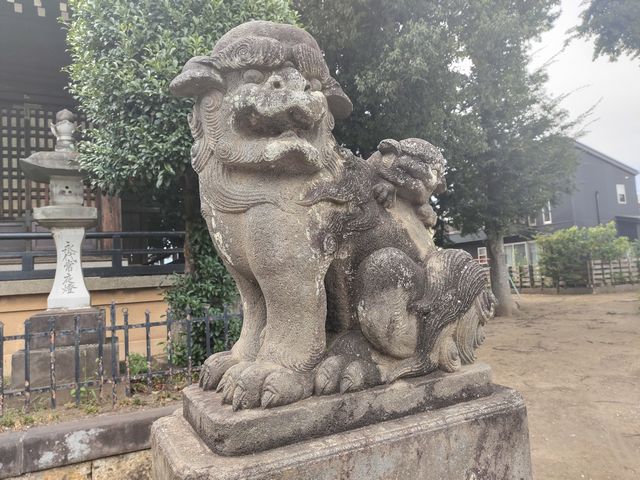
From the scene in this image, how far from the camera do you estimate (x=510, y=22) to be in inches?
253

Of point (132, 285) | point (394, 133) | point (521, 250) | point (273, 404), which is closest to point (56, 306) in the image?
point (132, 285)

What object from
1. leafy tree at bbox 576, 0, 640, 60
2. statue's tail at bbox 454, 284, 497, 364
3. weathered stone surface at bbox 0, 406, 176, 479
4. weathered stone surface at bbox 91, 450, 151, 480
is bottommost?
weathered stone surface at bbox 91, 450, 151, 480

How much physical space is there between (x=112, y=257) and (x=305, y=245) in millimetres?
5607

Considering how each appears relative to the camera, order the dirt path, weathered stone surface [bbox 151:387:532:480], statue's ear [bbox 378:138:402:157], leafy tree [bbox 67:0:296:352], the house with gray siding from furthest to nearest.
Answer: the house with gray siding, leafy tree [bbox 67:0:296:352], the dirt path, statue's ear [bbox 378:138:402:157], weathered stone surface [bbox 151:387:532:480]

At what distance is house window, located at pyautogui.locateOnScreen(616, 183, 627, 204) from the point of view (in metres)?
22.2

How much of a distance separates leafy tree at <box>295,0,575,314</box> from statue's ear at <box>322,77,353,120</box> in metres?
3.98

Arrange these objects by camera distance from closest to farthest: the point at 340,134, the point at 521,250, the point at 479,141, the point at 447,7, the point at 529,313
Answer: the point at 447,7 → the point at 340,134 → the point at 479,141 → the point at 529,313 → the point at 521,250

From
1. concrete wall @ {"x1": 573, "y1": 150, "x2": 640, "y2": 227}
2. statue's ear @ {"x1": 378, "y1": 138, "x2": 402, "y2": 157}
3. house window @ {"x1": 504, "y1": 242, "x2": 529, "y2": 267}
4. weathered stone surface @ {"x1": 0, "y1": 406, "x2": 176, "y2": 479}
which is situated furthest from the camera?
house window @ {"x1": 504, "y1": 242, "x2": 529, "y2": 267}

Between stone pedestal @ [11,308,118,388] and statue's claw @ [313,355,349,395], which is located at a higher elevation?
statue's claw @ [313,355,349,395]

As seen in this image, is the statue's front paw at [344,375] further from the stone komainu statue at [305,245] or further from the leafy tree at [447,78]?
the leafy tree at [447,78]

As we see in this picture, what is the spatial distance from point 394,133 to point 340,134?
85 centimetres

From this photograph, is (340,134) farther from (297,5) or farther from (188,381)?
(188,381)

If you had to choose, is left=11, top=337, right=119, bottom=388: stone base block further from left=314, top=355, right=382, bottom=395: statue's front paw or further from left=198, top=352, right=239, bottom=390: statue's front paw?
left=314, top=355, right=382, bottom=395: statue's front paw

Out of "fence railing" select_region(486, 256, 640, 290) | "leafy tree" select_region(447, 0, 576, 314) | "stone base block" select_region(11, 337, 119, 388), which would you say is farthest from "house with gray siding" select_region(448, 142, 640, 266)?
"stone base block" select_region(11, 337, 119, 388)
